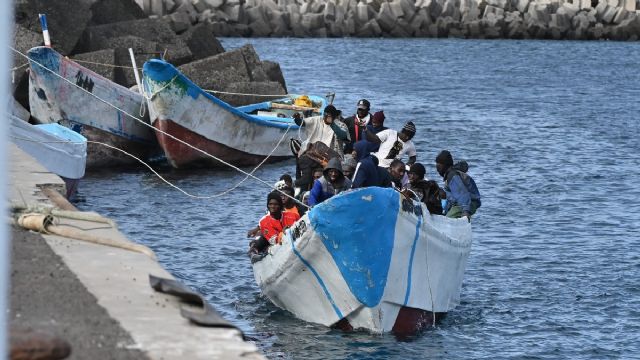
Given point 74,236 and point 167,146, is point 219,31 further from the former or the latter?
point 74,236

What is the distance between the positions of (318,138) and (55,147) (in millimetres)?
4683

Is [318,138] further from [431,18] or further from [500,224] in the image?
[431,18]

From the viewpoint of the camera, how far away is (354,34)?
78.1m

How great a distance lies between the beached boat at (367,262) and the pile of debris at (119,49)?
15.3 metres

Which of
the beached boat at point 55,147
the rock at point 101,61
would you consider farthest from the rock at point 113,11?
the beached boat at point 55,147

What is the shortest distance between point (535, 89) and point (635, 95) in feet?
13.6

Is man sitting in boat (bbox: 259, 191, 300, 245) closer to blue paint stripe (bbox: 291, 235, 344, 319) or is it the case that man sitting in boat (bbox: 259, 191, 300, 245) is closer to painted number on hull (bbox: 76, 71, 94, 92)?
blue paint stripe (bbox: 291, 235, 344, 319)

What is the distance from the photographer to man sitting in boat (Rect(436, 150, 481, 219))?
15398 millimetres

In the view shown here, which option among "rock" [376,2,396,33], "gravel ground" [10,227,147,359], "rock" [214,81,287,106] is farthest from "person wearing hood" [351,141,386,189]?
"rock" [376,2,396,33]

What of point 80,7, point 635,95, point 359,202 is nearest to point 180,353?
point 359,202

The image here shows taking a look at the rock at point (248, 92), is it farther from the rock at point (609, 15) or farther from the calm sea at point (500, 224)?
the rock at point (609, 15)

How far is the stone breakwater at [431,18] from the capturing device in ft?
247

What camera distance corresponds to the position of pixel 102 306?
8148mm

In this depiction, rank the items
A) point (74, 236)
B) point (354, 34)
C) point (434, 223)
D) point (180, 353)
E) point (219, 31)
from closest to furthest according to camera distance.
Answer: point (180, 353), point (74, 236), point (434, 223), point (219, 31), point (354, 34)
